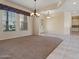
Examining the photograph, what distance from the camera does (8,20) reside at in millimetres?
7863

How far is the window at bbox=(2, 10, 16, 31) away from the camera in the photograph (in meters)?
7.35

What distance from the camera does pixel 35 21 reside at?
1150cm

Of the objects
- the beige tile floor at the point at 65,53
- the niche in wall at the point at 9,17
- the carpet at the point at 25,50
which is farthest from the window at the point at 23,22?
the beige tile floor at the point at 65,53

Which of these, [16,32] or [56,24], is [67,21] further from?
[16,32]

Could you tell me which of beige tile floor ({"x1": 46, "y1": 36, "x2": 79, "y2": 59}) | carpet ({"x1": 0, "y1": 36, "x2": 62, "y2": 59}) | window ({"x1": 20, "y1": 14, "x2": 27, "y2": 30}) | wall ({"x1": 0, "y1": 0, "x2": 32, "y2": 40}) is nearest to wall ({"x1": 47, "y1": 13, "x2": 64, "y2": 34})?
wall ({"x1": 0, "y1": 0, "x2": 32, "y2": 40})

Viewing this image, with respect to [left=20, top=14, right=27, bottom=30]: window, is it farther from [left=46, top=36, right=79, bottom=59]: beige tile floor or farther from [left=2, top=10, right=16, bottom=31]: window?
[left=46, top=36, right=79, bottom=59]: beige tile floor

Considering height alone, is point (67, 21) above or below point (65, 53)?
above

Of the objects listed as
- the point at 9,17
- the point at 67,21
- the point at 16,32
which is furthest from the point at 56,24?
the point at 9,17

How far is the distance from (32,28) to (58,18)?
4.69 metres

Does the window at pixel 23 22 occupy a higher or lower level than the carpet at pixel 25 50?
higher

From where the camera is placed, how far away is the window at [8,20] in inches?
290

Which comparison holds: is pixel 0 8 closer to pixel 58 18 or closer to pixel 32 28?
pixel 32 28

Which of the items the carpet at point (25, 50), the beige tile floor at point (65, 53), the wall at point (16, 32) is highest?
the wall at point (16, 32)

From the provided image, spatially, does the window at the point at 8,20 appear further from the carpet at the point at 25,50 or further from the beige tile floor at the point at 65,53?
the beige tile floor at the point at 65,53
